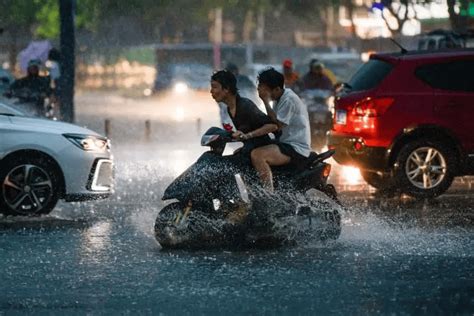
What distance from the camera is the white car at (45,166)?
527 inches

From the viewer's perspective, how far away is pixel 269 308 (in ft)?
27.5

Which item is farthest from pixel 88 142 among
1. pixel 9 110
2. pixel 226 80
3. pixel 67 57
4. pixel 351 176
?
pixel 67 57

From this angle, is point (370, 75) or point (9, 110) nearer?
point (9, 110)

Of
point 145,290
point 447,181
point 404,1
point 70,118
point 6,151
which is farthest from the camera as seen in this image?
point 404,1

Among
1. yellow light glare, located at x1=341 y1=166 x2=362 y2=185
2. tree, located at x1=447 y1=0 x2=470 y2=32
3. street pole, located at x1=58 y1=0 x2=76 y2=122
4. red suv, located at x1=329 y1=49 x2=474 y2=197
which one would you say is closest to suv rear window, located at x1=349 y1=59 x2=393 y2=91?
red suv, located at x1=329 y1=49 x2=474 y2=197

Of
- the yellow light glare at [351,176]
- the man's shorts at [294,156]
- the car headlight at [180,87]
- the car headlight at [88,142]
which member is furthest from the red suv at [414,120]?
the car headlight at [180,87]

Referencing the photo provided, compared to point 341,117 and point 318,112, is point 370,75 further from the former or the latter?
point 318,112

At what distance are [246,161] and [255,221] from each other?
1.68 ft

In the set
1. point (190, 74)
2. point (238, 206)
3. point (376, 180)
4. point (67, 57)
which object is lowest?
point (190, 74)

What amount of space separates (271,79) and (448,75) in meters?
4.58

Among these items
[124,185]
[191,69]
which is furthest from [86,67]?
[124,185]

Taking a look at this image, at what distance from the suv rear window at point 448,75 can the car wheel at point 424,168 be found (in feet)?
2.24

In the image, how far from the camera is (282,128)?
11672 mm

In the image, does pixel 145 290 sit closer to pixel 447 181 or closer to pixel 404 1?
pixel 447 181
